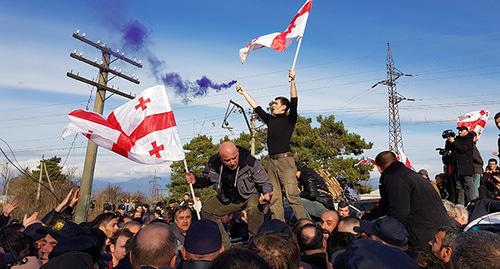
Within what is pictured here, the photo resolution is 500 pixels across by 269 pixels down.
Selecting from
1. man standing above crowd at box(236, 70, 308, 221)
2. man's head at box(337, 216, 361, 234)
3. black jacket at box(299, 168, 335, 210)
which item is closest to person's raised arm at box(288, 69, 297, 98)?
man standing above crowd at box(236, 70, 308, 221)

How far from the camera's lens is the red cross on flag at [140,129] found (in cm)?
709

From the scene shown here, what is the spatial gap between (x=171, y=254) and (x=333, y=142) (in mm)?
37139

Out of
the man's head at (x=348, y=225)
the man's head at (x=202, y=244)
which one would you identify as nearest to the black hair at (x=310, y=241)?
the man's head at (x=348, y=225)

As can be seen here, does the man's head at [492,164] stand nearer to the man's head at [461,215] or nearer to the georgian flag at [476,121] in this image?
the georgian flag at [476,121]

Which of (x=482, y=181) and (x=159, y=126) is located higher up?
(x=159, y=126)

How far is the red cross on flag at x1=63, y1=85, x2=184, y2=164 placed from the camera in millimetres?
7094

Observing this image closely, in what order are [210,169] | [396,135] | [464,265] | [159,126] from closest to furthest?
[464,265], [210,169], [159,126], [396,135]

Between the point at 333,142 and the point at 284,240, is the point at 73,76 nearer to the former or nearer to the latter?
the point at 333,142

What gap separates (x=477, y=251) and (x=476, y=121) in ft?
30.9

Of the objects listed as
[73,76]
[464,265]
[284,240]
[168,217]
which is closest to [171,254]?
[284,240]

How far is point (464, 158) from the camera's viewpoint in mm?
9344

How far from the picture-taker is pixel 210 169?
6.65m

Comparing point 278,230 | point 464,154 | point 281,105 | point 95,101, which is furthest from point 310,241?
point 95,101

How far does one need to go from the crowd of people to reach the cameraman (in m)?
0.02
